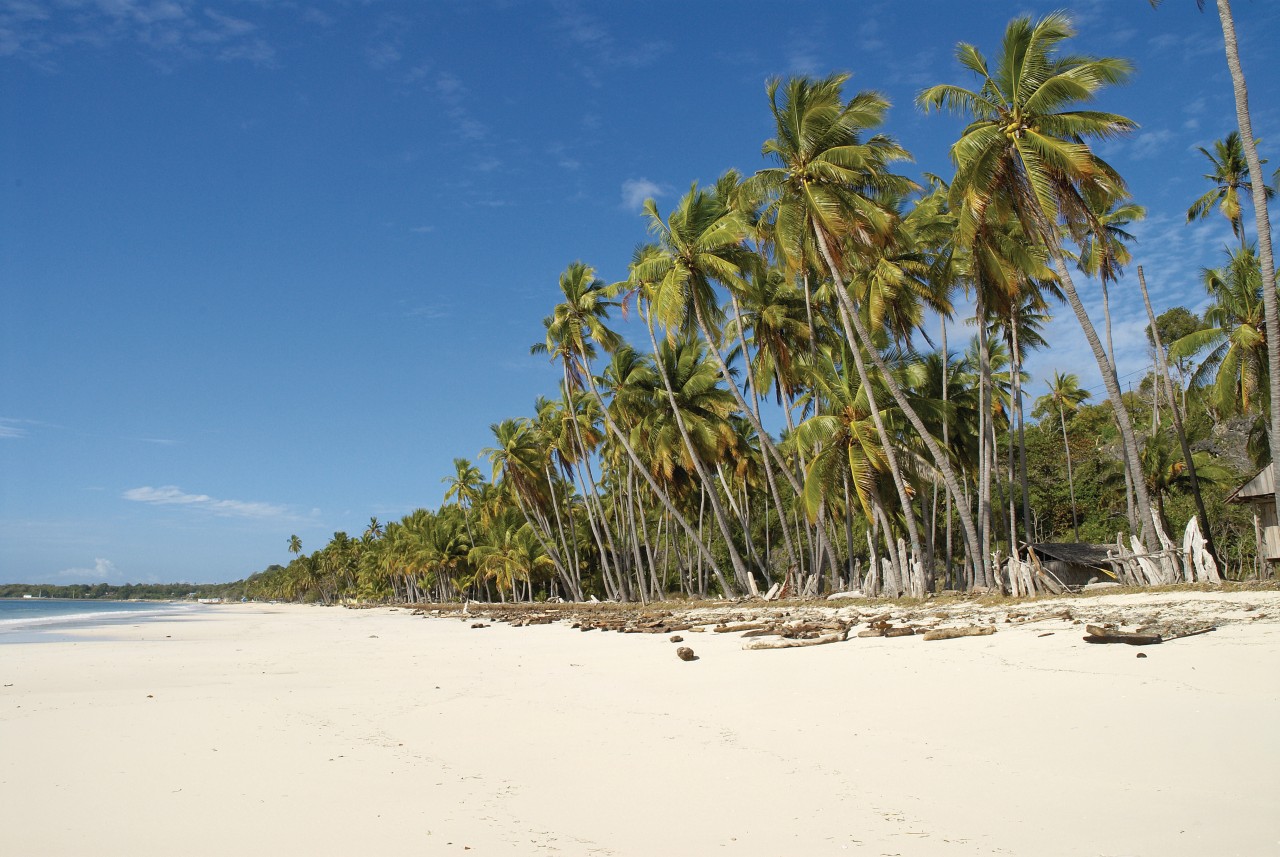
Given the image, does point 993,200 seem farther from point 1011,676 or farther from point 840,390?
point 1011,676

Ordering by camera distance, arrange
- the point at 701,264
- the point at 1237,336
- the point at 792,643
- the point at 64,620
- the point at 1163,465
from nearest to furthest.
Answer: the point at 792,643 < the point at 1237,336 < the point at 701,264 < the point at 1163,465 < the point at 64,620

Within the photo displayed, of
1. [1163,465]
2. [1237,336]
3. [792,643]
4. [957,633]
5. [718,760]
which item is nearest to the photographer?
[718,760]

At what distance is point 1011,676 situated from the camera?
7.02 meters

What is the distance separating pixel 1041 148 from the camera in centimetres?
1534

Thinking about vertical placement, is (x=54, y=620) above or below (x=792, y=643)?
below

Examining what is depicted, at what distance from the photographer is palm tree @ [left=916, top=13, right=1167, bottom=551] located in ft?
49.6

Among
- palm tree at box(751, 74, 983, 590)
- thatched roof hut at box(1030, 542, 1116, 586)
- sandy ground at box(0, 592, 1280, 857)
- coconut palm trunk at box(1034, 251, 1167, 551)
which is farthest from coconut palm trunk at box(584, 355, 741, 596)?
sandy ground at box(0, 592, 1280, 857)

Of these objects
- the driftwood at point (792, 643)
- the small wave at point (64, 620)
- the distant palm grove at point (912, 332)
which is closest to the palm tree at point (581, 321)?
A: the distant palm grove at point (912, 332)

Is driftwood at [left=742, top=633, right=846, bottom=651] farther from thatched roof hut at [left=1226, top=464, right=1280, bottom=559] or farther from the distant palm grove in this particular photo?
thatched roof hut at [left=1226, top=464, right=1280, bottom=559]

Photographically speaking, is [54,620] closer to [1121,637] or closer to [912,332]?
[912,332]

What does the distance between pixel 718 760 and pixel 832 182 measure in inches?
650

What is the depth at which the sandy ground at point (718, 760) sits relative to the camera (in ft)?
12.5

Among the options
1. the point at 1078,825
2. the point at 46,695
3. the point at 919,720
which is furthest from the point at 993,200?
the point at 46,695

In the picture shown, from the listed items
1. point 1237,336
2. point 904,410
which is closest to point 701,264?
point 904,410
